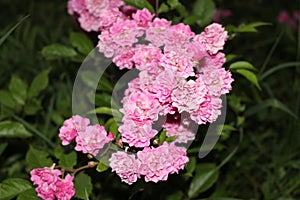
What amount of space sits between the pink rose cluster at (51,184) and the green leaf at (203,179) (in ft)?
1.46

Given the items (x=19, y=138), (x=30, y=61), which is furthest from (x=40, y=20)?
(x=19, y=138)

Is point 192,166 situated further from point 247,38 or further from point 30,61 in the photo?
point 247,38

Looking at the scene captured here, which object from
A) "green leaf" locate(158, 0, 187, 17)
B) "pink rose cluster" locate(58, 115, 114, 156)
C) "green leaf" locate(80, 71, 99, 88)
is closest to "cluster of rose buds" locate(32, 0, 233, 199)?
"pink rose cluster" locate(58, 115, 114, 156)

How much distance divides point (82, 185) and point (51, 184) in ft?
0.36

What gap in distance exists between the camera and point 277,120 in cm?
226

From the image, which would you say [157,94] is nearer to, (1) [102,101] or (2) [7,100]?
(1) [102,101]

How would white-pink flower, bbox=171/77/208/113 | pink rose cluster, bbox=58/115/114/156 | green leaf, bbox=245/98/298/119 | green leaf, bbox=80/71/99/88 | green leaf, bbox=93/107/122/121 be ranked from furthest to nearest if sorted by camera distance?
1. green leaf, bbox=245/98/298/119
2. green leaf, bbox=80/71/99/88
3. green leaf, bbox=93/107/122/121
4. pink rose cluster, bbox=58/115/114/156
5. white-pink flower, bbox=171/77/208/113

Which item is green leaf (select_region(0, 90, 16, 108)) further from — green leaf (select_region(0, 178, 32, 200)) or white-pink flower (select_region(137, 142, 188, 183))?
white-pink flower (select_region(137, 142, 188, 183))

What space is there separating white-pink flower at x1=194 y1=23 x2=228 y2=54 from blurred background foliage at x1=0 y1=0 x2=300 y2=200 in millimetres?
141

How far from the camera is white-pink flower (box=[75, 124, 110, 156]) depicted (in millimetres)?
1336

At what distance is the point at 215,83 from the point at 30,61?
1301 millimetres

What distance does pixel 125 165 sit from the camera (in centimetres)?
125

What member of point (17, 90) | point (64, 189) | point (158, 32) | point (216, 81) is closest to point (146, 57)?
point (158, 32)

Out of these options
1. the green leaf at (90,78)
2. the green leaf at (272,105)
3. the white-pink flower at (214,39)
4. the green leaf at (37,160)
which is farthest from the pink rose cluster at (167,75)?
the green leaf at (272,105)
